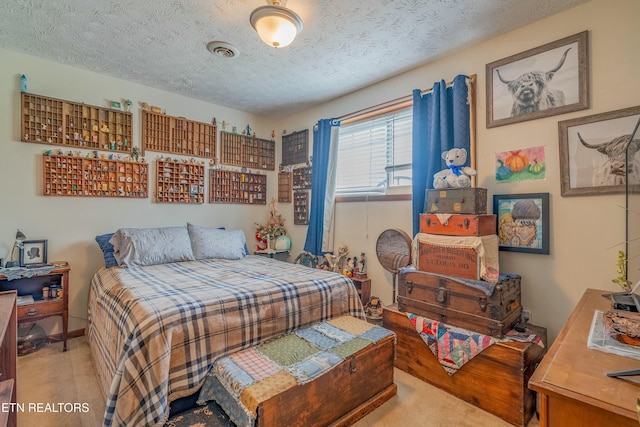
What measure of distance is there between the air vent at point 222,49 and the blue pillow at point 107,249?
192cm

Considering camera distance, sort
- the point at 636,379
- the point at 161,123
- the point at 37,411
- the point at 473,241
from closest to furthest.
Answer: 1. the point at 636,379
2. the point at 37,411
3. the point at 473,241
4. the point at 161,123

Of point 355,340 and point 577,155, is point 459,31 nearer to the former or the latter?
point 577,155

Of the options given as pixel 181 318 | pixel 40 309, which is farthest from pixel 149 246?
pixel 181 318

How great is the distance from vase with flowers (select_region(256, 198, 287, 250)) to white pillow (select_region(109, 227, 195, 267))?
1.10m

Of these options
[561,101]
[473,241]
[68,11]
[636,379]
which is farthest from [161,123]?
[636,379]

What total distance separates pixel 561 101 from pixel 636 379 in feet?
6.01

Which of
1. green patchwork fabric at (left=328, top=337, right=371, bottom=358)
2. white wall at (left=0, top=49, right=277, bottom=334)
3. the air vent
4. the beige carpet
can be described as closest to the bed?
the beige carpet

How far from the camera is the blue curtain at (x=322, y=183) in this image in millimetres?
3383

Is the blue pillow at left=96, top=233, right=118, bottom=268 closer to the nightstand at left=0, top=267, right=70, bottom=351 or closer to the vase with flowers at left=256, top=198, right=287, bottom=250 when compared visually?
the nightstand at left=0, top=267, right=70, bottom=351

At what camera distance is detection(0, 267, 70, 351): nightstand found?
2344mm

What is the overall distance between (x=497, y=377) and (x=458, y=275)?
600 mm

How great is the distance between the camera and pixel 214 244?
122 inches

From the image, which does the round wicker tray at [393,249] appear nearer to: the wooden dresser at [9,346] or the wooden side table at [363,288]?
the wooden side table at [363,288]

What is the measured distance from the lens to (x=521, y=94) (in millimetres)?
2125
